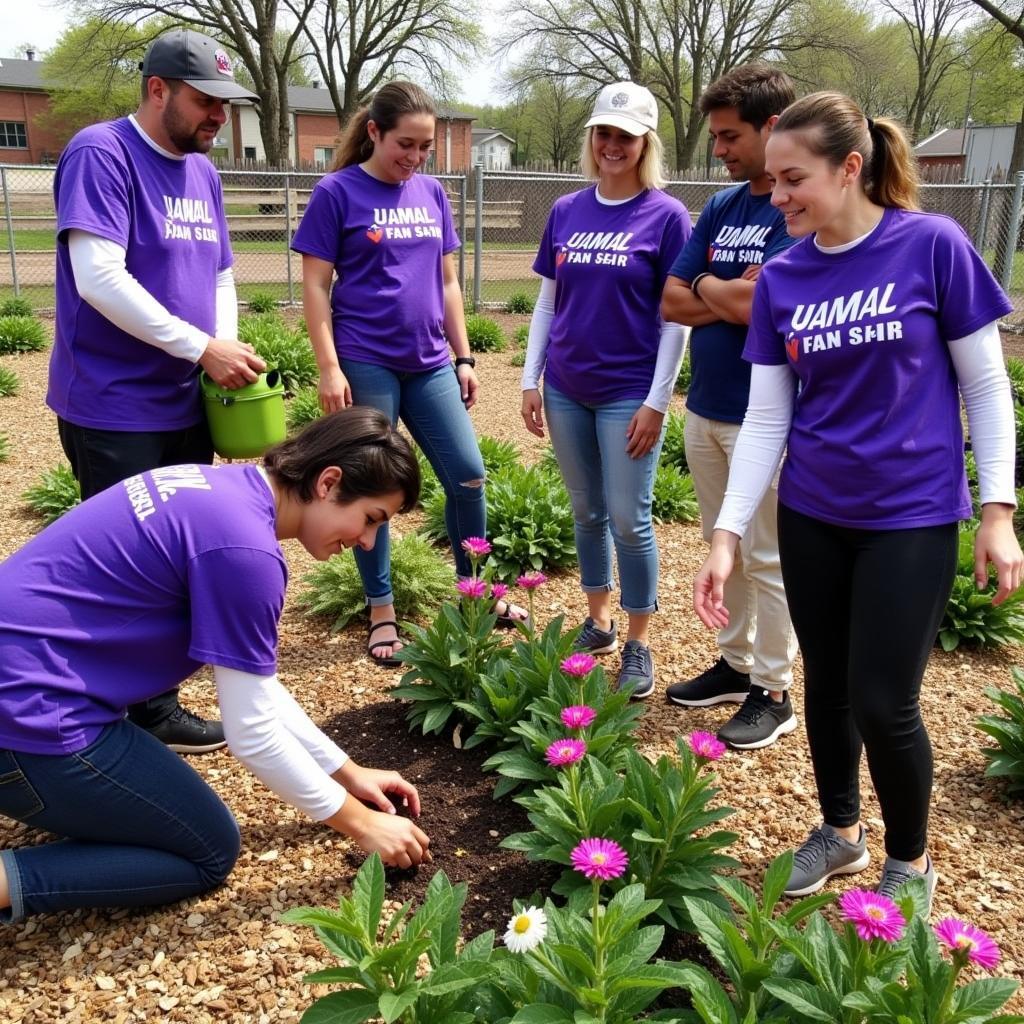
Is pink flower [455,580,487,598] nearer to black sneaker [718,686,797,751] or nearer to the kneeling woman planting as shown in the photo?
the kneeling woman planting

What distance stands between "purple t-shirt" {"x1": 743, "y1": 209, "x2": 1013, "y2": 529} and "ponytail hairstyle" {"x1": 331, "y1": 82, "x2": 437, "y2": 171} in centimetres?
185

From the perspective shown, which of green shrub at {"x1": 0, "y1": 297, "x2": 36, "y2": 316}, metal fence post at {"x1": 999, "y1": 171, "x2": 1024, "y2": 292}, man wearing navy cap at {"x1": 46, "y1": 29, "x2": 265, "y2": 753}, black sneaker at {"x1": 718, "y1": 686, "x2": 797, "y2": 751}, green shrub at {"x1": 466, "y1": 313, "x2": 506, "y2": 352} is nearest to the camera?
man wearing navy cap at {"x1": 46, "y1": 29, "x2": 265, "y2": 753}

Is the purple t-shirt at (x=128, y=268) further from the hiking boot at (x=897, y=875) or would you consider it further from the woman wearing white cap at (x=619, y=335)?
the hiking boot at (x=897, y=875)

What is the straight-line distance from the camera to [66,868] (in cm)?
231

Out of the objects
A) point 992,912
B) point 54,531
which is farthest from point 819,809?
point 54,531

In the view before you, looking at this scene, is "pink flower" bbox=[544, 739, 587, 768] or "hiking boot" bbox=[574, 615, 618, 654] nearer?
"pink flower" bbox=[544, 739, 587, 768]

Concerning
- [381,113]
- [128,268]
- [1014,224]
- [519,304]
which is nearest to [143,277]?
[128,268]

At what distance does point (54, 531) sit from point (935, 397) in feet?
6.83

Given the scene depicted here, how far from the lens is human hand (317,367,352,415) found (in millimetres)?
3609

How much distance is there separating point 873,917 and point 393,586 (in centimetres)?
308

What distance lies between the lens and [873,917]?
1555 mm

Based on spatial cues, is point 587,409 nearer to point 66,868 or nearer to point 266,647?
point 266,647

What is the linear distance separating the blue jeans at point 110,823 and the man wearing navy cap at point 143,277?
0.84 m

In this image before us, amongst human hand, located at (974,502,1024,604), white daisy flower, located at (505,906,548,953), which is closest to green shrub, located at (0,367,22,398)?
white daisy flower, located at (505,906,548,953)
